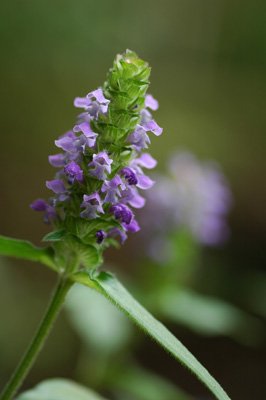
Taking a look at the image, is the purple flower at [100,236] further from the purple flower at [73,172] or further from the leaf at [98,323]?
the leaf at [98,323]

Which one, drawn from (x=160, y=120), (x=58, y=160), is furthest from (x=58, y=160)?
(x=160, y=120)

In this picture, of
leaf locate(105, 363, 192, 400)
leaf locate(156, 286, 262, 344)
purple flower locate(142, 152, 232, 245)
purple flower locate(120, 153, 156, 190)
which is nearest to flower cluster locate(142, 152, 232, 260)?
purple flower locate(142, 152, 232, 245)

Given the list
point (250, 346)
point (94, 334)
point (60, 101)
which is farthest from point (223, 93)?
point (94, 334)

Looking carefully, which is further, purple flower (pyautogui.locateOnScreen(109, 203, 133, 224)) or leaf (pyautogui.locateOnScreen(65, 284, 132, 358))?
leaf (pyautogui.locateOnScreen(65, 284, 132, 358))

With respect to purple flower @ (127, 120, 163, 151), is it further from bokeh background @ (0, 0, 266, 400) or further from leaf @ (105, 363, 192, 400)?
bokeh background @ (0, 0, 266, 400)

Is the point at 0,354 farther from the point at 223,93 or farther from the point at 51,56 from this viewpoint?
the point at 223,93

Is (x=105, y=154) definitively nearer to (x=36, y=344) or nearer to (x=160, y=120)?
(x=36, y=344)
